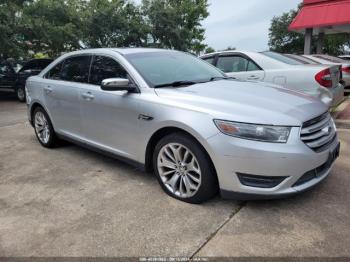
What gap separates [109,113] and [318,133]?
7.42 ft

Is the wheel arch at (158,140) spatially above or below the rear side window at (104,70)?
below

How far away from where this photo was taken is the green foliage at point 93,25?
39.8 ft

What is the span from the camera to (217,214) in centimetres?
315

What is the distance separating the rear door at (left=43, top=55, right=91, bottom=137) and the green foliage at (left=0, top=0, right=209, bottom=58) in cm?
737

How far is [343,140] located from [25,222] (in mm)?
4616

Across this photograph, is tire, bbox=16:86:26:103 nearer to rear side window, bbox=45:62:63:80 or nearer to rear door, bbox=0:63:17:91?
rear door, bbox=0:63:17:91

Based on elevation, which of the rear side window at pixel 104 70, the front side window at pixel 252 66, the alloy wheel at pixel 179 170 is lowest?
the alloy wheel at pixel 179 170

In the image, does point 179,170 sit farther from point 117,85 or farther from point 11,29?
point 11,29

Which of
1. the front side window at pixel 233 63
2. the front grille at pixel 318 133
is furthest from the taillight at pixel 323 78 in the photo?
the front grille at pixel 318 133

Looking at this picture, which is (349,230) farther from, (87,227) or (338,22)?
(338,22)

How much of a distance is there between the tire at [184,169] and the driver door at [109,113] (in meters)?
0.41

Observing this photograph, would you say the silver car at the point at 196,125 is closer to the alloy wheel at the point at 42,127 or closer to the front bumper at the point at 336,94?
the alloy wheel at the point at 42,127

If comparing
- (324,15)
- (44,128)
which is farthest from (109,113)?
(324,15)

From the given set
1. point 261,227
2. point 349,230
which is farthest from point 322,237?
point 261,227
